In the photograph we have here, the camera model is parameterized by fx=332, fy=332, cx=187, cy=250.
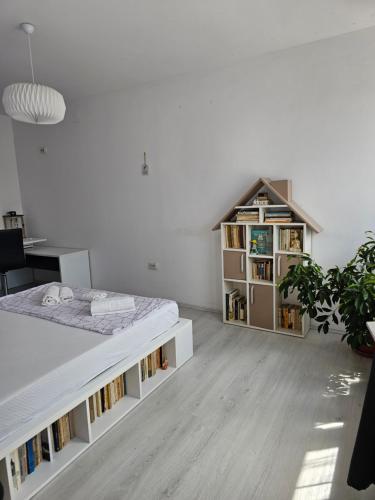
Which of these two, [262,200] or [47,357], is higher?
[262,200]

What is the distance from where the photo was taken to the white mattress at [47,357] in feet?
4.88

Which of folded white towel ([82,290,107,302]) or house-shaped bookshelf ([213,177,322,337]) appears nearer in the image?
folded white towel ([82,290,107,302])

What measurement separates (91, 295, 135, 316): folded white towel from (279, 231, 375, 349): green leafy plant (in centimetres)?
123

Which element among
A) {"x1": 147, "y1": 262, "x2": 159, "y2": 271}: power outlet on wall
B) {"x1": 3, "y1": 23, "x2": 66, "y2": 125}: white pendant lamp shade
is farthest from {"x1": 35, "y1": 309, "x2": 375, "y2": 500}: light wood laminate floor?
{"x1": 3, "y1": 23, "x2": 66, "y2": 125}: white pendant lamp shade

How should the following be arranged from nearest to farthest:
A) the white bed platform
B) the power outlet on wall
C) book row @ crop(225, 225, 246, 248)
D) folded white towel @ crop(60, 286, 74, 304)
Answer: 1. the white bed platform
2. folded white towel @ crop(60, 286, 74, 304)
3. book row @ crop(225, 225, 246, 248)
4. the power outlet on wall

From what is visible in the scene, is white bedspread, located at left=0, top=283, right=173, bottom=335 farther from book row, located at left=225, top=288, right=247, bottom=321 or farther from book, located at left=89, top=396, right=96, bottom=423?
book row, located at left=225, top=288, right=247, bottom=321

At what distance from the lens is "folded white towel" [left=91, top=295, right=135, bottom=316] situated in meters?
2.31

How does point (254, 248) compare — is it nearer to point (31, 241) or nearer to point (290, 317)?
point (290, 317)

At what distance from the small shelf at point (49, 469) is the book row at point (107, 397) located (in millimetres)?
176

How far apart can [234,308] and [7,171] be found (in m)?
3.87

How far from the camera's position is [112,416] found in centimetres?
199

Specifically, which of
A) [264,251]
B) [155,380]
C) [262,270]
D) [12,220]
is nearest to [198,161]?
[264,251]

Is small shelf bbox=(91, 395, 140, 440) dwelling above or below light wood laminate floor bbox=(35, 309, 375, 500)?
above

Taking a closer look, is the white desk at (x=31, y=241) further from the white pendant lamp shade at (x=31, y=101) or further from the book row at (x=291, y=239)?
the book row at (x=291, y=239)
